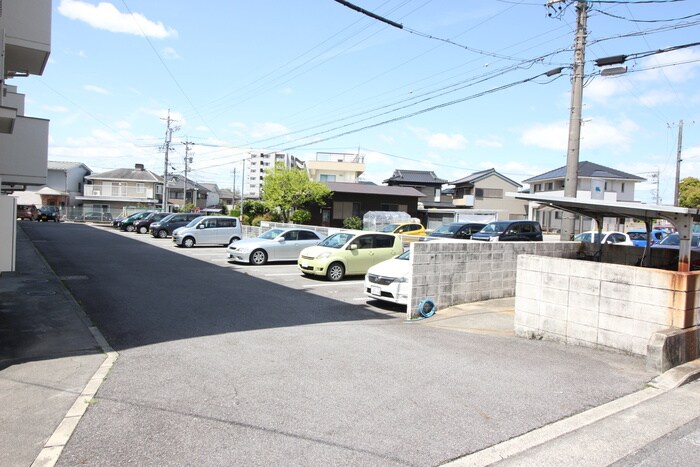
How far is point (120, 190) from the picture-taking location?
60375 mm

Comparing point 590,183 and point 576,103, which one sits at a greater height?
point 590,183

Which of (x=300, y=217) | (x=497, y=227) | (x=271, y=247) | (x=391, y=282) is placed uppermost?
(x=300, y=217)

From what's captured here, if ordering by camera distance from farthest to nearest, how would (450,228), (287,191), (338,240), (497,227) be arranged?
(287,191) → (450,228) → (497,227) → (338,240)

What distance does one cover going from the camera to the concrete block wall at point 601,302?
6.50m

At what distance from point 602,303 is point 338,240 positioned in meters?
9.60

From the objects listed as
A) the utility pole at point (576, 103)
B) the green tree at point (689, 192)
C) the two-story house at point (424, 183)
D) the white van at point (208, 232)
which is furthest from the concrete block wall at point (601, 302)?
the green tree at point (689, 192)

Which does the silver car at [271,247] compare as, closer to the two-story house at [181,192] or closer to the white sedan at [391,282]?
the white sedan at [391,282]

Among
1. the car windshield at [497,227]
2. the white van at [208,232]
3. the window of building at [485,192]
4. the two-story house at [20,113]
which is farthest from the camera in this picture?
the window of building at [485,192]

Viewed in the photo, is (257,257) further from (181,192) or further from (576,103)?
(181,192)

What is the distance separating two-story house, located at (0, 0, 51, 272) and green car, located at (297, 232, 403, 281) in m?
7.89

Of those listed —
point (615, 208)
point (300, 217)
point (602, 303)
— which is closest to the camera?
point (602, 303)

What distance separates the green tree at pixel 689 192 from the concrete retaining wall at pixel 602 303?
4898cm

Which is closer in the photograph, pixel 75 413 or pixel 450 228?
pixel 75 413

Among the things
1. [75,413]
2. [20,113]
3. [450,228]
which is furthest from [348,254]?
[75,413]
